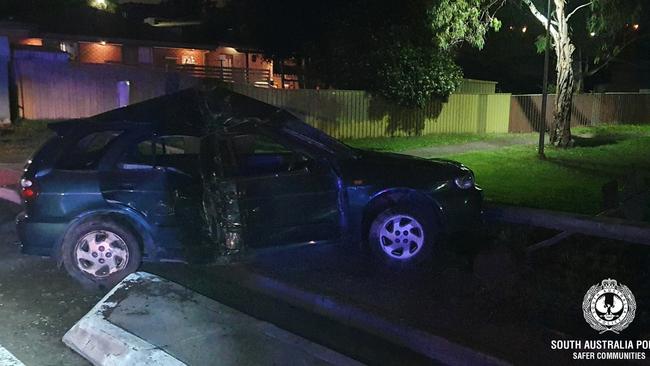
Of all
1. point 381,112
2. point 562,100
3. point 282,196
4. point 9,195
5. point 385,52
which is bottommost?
point 9,195

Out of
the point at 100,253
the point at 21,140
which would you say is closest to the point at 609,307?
the point at 100,253

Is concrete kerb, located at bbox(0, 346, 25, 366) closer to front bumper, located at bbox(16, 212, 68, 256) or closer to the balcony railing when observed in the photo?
front bumper, located at bbox(16, 212, 68, 256)

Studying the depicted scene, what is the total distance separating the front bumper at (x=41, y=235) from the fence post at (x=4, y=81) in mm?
13748

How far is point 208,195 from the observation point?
5973mm

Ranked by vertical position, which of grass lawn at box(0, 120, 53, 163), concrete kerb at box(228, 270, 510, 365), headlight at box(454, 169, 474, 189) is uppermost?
headlight at box(454, 169, 474, 189)

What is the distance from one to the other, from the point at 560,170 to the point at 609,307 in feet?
29.5

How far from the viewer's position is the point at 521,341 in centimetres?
465

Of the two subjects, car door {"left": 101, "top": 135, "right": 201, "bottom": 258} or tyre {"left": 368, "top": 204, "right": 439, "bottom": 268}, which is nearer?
car door {"left": 101, "top": 135, "right": 201, "bottom": 258}

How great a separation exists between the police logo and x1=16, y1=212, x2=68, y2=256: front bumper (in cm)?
462

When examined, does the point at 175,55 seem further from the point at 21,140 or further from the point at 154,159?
the point at 154,159

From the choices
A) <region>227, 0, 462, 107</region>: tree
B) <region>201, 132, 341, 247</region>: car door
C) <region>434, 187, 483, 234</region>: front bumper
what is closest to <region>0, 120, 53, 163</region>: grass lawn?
<region>227, 0, 462, 107</region>: tree

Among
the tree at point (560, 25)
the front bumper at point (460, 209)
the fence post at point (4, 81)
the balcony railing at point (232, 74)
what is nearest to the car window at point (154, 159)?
the front bumper at point (460, 209)

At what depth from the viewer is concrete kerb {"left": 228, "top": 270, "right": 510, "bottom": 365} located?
438 cm

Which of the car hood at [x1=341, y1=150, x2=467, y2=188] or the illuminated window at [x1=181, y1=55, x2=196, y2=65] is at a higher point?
the illuminated window at [x1=181, y1=55, x2=196, y2=65]
